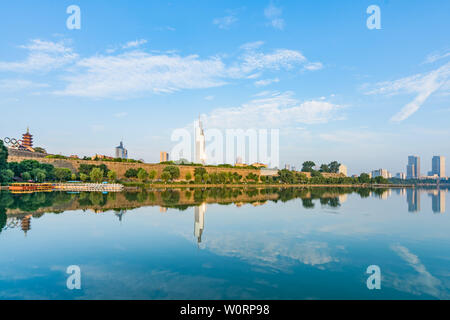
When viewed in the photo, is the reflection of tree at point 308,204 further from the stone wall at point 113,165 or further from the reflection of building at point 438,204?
the stone wall at point 113,165

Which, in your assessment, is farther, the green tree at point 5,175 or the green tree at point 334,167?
the green tree at point 334,167

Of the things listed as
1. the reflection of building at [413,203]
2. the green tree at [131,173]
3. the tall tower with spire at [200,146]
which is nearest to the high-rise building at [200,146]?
the tall tower with spire at [200,146]

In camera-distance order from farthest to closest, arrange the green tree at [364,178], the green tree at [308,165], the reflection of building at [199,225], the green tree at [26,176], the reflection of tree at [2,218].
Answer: the green tree at [308,165] < the green tree at [364,178] < the green tree at [26,176] < the reflection of tree at [2,218] < the reflection of building at [199,225]

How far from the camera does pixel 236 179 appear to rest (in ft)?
321

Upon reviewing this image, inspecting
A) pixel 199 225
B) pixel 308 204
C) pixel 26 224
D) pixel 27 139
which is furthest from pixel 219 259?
pixel 27 139

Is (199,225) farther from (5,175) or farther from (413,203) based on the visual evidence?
(5,175)

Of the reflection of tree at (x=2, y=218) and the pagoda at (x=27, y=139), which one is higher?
the pagoda at (x=27, y=139)

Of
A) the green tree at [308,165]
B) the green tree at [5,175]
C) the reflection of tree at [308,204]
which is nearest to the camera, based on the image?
the reflection of tree at [308,204]

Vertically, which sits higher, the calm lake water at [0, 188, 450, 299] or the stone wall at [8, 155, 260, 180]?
the stone wall at [8, 155, 260, 180]

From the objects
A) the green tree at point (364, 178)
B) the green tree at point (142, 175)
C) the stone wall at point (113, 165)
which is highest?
the stone wall at point (113, 165)

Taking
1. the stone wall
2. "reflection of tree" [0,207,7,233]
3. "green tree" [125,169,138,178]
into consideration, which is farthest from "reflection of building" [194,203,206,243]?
the stone wall

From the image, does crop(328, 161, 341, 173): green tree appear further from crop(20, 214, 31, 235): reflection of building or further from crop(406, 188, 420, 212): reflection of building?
crop(20, 214, 31, 235): reflection of building
